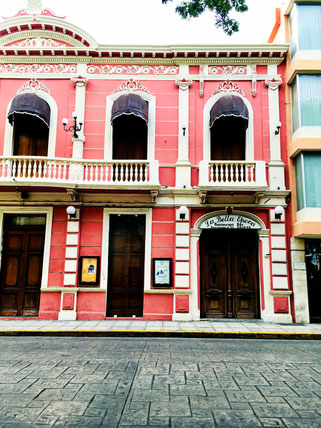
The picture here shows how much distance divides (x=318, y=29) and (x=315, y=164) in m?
5.12

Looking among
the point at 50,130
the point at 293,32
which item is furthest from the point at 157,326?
the point at 293,32

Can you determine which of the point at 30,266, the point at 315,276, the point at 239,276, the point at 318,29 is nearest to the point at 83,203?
the point at 30,266

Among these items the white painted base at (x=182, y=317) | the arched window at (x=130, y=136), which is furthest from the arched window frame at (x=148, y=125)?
the white painted base at (x=182, y=317)

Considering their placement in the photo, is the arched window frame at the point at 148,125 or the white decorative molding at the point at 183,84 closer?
the arched window frame at the point at 148,125

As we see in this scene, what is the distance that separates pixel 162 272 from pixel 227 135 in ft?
18.6

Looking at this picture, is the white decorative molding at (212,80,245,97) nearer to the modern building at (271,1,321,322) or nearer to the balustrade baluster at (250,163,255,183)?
the modern building at (271,1,321,322)

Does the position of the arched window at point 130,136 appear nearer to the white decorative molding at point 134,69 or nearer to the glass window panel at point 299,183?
the white decorative molding at point 134,69

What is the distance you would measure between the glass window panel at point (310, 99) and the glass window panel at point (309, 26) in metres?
1.23

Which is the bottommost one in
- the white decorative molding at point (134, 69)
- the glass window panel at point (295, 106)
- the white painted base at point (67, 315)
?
the white painted base at point (67, 315)

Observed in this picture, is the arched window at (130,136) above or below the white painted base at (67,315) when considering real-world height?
above

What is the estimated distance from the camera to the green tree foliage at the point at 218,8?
616 centimetres

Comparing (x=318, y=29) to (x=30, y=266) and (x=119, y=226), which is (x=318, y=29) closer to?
(x=119, y=226)

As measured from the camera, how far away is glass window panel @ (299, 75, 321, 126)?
1124cm

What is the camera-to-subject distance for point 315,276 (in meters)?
11.1
